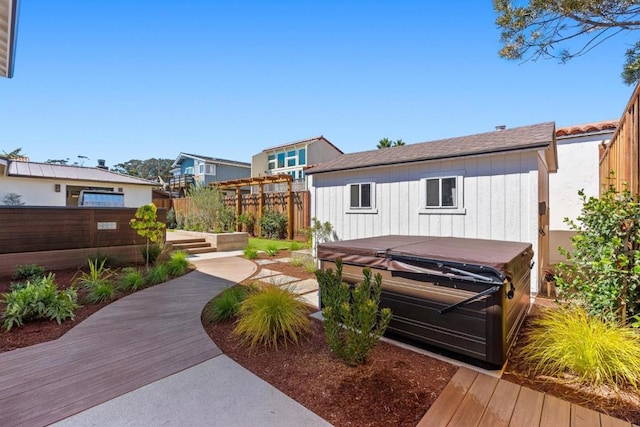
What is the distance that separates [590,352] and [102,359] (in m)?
4.79

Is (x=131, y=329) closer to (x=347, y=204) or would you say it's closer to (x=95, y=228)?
(x=95, y=228)

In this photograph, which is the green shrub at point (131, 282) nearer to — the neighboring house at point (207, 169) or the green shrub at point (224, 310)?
the green shrub at point (224, 310)

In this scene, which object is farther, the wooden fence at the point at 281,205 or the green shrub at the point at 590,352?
the wooden fence at the point at 281,205

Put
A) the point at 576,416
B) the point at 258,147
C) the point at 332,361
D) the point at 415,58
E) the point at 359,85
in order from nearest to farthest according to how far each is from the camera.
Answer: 1. the point at 576,416
2. the point at 332,361
3. the point at 415,58
4. the point at 359,85
5. the point at 258,147

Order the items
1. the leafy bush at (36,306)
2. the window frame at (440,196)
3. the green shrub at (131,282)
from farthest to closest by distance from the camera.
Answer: the window frame at (440,196), the green shrub at (131,282), the leafy bush at (36,306)

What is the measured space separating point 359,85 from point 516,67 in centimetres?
553

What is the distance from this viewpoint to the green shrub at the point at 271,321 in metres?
3.40

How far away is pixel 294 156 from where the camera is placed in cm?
2544

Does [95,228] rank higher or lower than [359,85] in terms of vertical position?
lower

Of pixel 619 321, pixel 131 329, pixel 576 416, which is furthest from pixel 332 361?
pixel 619 321

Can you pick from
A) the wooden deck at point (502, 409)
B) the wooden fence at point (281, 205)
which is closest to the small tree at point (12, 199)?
the wooden fence at point (281, 205)

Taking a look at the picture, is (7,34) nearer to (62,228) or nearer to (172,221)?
(62,228)

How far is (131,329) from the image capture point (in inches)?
150

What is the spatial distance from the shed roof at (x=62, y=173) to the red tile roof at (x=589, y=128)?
63.2 feet
